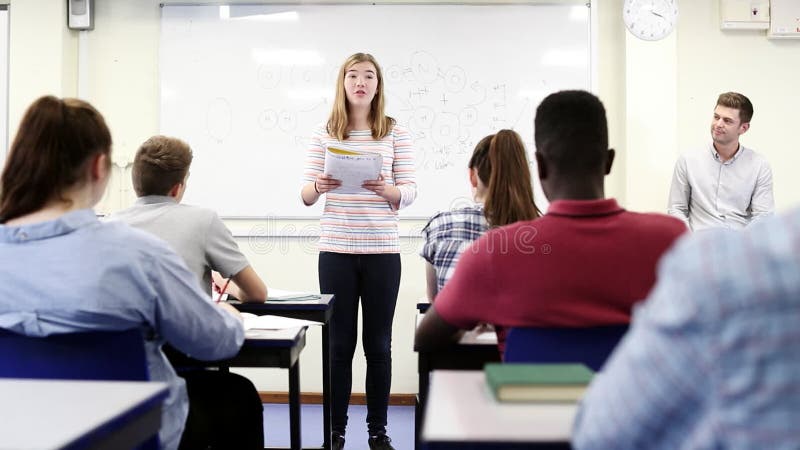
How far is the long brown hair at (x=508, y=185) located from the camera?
2.11 m

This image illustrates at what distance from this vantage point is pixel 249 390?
2.12 metres

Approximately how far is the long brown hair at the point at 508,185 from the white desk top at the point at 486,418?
1.11m

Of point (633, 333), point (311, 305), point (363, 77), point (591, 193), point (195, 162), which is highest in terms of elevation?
point (363, 77)

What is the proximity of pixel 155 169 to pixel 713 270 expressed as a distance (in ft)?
5.88

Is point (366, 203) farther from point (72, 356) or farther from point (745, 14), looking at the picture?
point (745, 14)

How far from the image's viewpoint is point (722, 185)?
3908 millimetres

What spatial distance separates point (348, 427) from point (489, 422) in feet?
9.55

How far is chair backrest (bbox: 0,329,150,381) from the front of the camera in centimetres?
130

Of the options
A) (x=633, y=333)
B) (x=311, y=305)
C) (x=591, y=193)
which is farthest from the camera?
(x=311, y=305)

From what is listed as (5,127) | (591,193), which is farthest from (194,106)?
(591,193)

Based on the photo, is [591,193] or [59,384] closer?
[59,384]

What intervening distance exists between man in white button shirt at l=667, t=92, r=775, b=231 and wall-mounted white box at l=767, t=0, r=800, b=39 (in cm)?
71

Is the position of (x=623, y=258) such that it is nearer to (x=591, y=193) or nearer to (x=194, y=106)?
(x=591, y=193)

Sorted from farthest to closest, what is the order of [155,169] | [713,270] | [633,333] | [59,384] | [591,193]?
[155,169], [591,193], [59,384], [633,333], [713,270]
